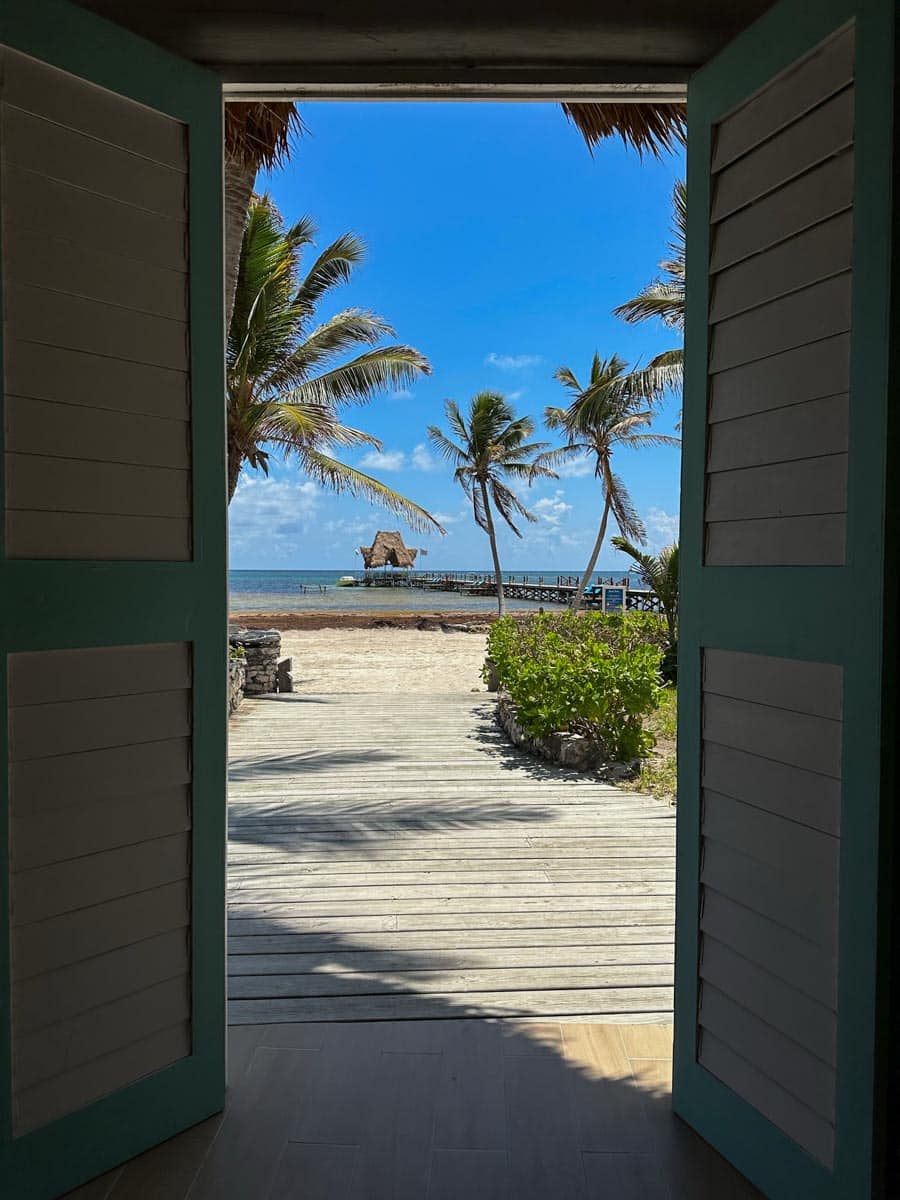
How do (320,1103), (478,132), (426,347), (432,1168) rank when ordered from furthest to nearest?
1. (426,347)
2. (478,132)
3. (320,1103)
4. (432,1168)

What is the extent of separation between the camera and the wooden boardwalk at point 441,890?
2496mm

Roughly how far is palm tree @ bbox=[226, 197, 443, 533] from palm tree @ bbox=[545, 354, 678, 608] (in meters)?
5.45

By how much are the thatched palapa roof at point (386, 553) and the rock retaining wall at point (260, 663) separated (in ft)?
103

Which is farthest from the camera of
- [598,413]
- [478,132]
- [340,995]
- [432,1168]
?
[478,132]

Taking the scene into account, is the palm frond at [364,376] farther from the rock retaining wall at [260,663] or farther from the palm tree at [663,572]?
the palm tree at [663,572]

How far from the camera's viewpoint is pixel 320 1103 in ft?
6.38

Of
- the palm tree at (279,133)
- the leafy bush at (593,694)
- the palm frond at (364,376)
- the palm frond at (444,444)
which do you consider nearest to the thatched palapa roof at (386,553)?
the palm frond at (444,444)
